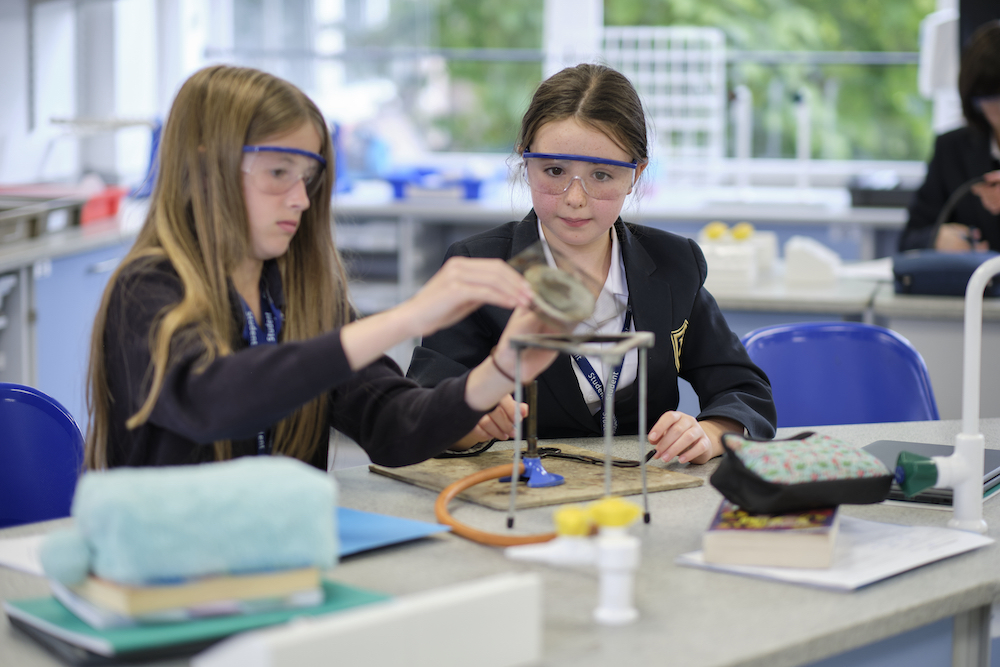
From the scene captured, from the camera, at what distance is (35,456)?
4.96 ft

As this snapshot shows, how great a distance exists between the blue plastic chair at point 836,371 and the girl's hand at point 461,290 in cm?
105

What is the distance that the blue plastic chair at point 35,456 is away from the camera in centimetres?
150

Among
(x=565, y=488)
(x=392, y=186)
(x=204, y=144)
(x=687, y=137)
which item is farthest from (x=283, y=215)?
(x=687, y=137)

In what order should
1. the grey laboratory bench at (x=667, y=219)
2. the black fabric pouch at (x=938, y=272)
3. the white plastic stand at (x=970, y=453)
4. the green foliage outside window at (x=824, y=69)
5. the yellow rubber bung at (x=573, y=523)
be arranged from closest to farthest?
the yellow rubber bung at (x=573, y=523) → the white plastic stand at (x=970, y=453) → the black fabric pouch at (x=938, y=272) → the grey laboratory bench at (x=667, y=219) → the green foliage outside window at (x=824, y=69)

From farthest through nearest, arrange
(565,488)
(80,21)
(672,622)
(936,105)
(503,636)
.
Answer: (936,105)
(80,21)
(565,488)
(672,622)
(503,636)

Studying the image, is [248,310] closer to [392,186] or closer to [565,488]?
[565,488]

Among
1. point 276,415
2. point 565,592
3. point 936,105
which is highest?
point 936,105

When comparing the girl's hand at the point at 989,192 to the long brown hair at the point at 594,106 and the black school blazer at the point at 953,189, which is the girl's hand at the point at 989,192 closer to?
the black school blazer at the point at 953,189

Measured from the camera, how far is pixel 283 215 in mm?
1342

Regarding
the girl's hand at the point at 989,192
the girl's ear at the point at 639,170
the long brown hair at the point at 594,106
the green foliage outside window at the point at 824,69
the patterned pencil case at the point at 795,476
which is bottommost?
the patterned pencil case at the point at 795,476

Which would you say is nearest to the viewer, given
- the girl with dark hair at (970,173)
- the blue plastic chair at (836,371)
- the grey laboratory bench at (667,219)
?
the blue plastic chair at (836,371)

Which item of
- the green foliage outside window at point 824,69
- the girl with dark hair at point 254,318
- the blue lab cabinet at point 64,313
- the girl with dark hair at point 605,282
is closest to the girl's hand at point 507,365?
the girl with dark hair at point 254,318

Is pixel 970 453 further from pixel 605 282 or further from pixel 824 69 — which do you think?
pixel 824 69

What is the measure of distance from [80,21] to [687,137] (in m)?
2.74
